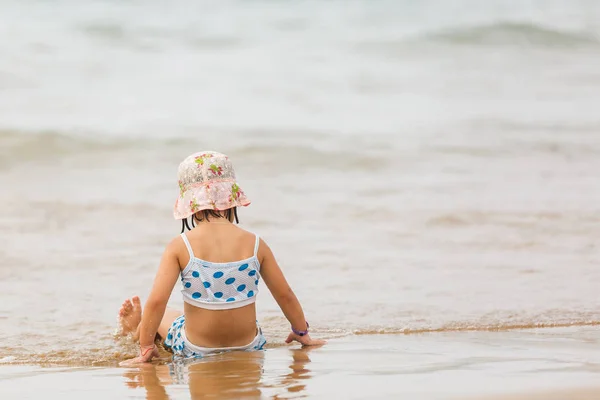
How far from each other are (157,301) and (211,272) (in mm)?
256

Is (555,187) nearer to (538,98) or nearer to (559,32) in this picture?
(538,98)

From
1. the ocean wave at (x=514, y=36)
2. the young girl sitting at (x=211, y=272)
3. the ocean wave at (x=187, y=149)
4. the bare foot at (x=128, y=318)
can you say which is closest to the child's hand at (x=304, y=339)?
the young girl sitting at (x=211, y=272)

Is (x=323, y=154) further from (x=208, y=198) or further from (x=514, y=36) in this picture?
(x=514, y=36)

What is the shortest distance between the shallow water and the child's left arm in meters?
0.32

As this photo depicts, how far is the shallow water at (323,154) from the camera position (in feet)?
18.0

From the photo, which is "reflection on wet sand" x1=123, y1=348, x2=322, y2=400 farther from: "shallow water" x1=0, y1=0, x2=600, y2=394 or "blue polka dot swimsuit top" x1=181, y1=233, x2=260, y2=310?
"shallow water" x1=0, y1=0, x2=600, y2=394

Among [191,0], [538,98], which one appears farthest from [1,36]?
[538,98]

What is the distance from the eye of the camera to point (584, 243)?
7148 millimetres

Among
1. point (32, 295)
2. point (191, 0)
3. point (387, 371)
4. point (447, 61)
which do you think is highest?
point (191, 0)

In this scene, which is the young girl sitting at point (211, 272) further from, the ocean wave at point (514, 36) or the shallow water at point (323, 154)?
the ocean wave at point (514, 36)

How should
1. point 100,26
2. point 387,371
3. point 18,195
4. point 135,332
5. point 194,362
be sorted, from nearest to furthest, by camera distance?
point 387,371, point 194,362, point 135,332, point 18,195, point 100,26

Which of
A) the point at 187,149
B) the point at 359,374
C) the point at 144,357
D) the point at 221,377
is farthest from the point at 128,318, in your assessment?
the point at 187,149

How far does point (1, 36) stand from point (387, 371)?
1553 cm

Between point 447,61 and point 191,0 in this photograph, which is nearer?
point 447,61
